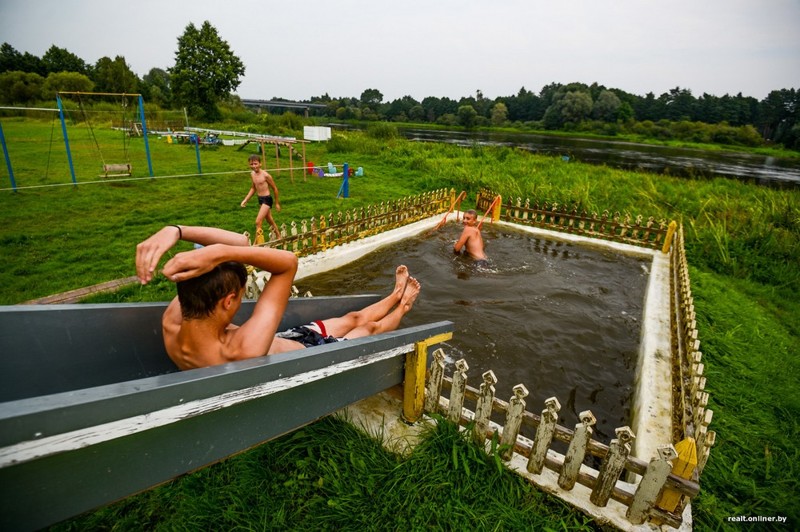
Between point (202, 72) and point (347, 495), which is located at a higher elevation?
point (202, 72)

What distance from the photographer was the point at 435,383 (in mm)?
3062

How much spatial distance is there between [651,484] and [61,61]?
89.9 m

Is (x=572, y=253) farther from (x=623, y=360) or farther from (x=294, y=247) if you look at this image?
(x=294, y=247)

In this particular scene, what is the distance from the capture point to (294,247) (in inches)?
249

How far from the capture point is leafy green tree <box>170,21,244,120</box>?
41.5 meters

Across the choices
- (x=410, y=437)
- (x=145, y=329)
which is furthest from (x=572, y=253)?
(x=145, y=329)

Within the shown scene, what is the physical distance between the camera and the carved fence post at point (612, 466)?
7.57 ft

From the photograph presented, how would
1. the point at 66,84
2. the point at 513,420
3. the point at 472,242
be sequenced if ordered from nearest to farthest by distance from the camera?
the point at 513,420 → the point at 472,242 → the point at 66,84

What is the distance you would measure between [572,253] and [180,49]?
50.8 m

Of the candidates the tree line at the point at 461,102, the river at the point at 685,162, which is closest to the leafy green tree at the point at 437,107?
the tree line at the point at 461,102

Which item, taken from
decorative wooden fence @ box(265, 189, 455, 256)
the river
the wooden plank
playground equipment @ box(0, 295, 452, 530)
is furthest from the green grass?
the river

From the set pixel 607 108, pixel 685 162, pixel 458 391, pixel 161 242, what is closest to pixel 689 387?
pixel 458 391

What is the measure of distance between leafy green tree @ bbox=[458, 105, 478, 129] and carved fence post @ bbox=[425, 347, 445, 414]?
8549cm

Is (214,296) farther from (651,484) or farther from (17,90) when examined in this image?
(17,90)
